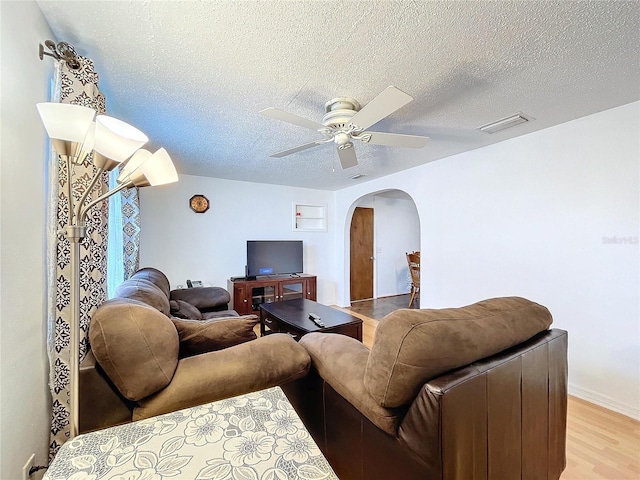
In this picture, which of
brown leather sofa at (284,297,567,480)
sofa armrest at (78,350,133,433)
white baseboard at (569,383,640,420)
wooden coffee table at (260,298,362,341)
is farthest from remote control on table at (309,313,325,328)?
white baseboard at (569,383,640,420)

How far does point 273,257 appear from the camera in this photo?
4.59 meters

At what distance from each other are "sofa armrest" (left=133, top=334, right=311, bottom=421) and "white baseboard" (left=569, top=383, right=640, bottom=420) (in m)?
2.45

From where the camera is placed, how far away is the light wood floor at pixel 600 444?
1.50m

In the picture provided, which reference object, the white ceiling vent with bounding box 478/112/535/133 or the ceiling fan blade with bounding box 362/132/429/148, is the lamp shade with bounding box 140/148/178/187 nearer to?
the ceiling fan blade with bounding box 362/132/429/148

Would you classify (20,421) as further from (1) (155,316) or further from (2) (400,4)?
(2) (400,4)

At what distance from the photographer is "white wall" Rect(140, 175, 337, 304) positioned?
12.8 ft

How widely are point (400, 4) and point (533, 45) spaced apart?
2.66 feet

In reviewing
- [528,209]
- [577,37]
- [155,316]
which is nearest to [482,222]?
[528,209]

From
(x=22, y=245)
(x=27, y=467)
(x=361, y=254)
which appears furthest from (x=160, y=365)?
(x=361, y=254)

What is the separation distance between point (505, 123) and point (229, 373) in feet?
9.29

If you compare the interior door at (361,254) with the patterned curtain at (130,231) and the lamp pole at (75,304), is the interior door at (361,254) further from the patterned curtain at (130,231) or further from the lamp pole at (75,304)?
the lamp pole at (75,304)

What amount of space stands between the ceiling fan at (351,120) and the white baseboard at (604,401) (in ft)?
8.04

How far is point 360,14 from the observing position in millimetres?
1212

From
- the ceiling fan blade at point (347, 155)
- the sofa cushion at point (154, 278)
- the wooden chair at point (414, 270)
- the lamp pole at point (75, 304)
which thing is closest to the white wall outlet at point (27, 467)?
the lamp pole at point (75, 304)
